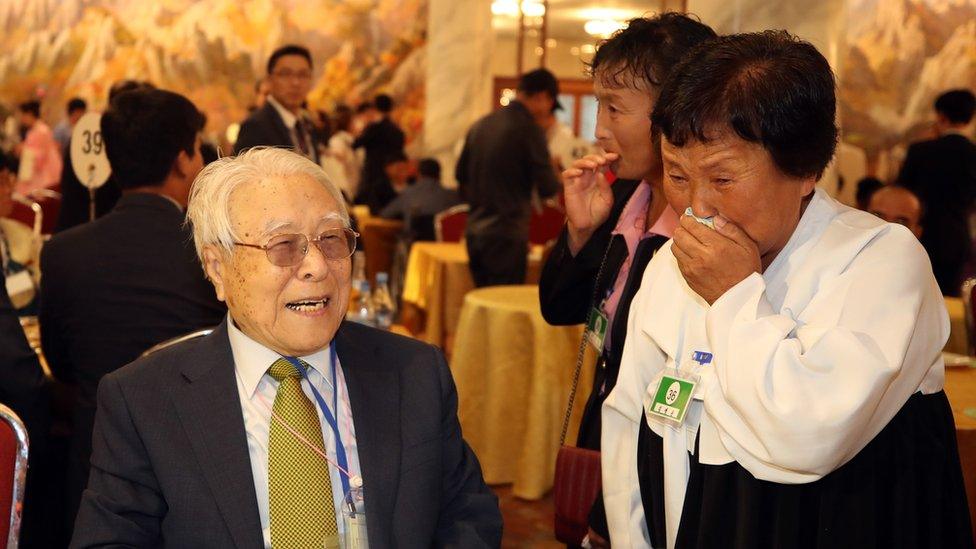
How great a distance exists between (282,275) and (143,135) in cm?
158

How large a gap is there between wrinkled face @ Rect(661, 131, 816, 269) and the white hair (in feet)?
2.06

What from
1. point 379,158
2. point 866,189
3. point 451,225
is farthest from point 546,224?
point 379,158

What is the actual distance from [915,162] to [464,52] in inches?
247

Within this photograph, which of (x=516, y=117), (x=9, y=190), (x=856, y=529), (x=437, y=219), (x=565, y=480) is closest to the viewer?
(x=856, y=529)

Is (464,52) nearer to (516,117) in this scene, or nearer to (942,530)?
(516,117)

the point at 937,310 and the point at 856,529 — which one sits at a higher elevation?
the point at 937,310

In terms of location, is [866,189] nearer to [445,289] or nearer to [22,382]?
[445,289]

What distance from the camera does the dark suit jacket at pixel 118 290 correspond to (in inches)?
120

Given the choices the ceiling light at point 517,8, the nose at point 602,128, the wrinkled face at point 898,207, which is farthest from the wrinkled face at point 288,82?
the ceiling light at point 517,8

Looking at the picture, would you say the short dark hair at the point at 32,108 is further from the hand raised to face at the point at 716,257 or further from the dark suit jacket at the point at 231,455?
the hand raised to face at the point at 716,257

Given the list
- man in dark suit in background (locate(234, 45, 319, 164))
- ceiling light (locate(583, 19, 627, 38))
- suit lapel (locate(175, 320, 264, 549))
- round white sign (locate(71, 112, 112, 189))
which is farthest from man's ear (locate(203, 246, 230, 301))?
ceiling light (locate(583, 19, 627, 38))

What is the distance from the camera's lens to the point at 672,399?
68.7 inches

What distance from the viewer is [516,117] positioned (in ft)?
22.8

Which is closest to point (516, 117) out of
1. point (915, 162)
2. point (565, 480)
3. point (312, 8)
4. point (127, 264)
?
point (915, 162)
